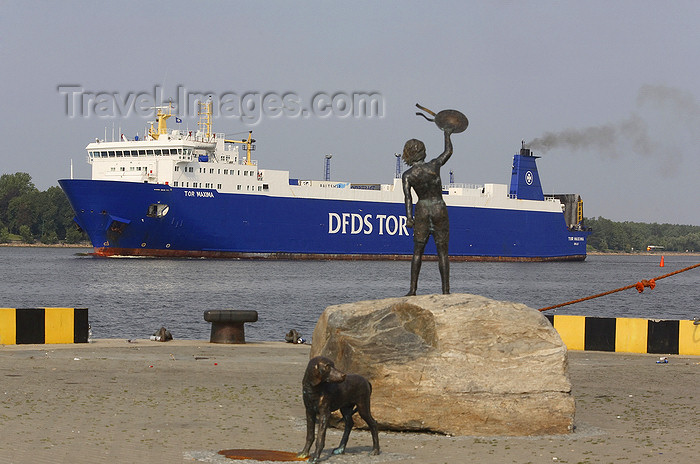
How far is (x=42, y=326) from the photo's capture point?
13953 millimetres

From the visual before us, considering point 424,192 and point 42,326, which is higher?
point 424,192

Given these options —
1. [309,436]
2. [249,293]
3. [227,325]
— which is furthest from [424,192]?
[249,293]

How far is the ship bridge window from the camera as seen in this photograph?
61.3 metres

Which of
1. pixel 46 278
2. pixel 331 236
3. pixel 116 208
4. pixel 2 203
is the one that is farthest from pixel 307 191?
pixel 2 203

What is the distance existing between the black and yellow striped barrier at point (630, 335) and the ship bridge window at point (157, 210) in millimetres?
48892

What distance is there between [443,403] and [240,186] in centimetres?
5879

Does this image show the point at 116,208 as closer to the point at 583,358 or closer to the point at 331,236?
the point at 331,236

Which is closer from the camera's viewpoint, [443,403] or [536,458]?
[536,458]

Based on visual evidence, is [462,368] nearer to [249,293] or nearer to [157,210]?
[249,293]

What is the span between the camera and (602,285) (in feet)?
171

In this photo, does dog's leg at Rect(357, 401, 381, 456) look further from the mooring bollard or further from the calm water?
the calm water

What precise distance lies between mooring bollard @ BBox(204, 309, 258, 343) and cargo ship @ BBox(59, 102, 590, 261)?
47.2 meters

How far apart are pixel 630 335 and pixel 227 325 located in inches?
242

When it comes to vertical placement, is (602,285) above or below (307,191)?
below
